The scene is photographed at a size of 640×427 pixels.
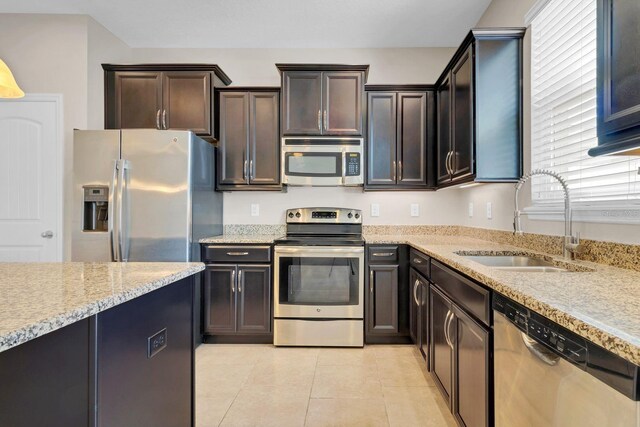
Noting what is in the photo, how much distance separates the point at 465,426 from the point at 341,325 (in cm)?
133

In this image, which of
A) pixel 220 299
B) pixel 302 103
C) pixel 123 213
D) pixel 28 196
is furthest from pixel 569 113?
pixel 28 196

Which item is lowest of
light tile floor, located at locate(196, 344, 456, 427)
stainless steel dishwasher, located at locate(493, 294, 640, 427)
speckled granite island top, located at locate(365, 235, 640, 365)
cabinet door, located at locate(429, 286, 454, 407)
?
light tile floor, located at locate(196, 344, 456, 427)

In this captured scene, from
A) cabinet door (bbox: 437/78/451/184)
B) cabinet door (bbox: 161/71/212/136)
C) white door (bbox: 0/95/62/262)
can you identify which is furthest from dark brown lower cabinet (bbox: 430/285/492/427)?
white door (bbox: 0/95/62/262)

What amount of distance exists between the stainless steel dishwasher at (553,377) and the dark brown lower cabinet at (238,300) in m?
1.97

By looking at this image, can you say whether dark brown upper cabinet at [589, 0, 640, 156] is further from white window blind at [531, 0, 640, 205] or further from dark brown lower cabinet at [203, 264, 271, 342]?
dark brown lower cabinet at [203, 264, 271, 342]

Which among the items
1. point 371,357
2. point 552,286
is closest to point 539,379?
point 552,286

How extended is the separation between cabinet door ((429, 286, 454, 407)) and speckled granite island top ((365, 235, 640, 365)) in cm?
43

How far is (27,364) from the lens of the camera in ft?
2.61

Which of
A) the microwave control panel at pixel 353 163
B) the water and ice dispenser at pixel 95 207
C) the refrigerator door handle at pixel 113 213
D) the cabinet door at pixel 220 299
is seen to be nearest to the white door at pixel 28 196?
the water and ice dispenser at pixel 95 207

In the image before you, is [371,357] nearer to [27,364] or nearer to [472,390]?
[472,390]

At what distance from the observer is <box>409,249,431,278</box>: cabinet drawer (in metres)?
2.24

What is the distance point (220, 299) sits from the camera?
2842 millimetres

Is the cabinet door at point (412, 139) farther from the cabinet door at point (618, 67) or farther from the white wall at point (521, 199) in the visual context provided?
the cabinet door at point (618, 67)

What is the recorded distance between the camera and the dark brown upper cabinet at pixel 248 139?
3.09 m
